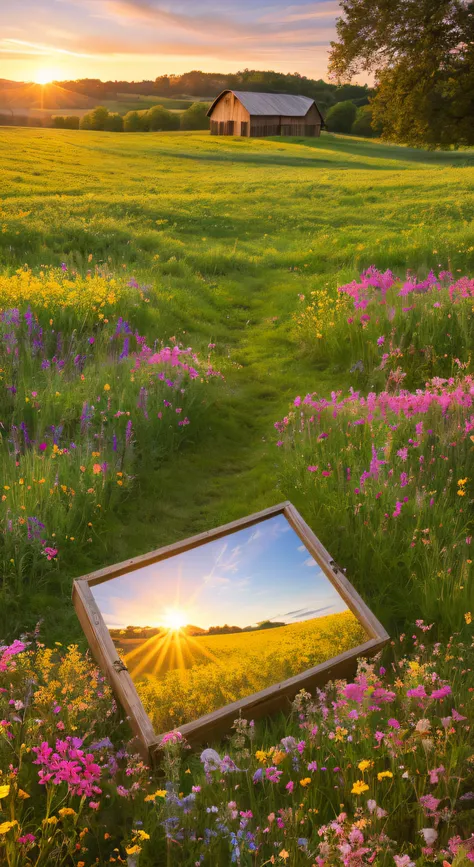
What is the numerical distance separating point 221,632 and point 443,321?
6059mm

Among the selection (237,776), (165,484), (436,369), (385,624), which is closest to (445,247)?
(436,369)

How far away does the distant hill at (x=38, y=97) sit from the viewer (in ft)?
210

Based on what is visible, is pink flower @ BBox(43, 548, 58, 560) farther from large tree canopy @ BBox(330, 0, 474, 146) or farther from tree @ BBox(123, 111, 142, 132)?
tree @ BBox(123, 111, 142, 132)

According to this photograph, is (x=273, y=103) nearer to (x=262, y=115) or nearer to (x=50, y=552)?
(x=262, y=115)

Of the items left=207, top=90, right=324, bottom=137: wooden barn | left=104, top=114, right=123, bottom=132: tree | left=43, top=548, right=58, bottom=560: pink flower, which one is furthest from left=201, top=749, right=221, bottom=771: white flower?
left=104, top=114, right=123, bottom=132: tree

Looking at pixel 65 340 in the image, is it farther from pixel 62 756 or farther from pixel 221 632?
pixel 62 756

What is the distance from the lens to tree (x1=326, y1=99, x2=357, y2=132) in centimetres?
7944

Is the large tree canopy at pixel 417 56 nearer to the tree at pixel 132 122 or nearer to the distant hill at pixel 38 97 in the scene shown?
the distant hill at pixel 38 97

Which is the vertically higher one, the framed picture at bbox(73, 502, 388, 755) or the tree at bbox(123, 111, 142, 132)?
the tree at bbox(123, 111, 142, 132)

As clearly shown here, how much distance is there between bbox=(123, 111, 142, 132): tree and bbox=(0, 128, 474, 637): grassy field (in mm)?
42799

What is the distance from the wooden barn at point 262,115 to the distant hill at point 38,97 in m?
19.6

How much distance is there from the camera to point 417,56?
16.9 meters

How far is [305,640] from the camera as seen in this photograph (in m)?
3.67

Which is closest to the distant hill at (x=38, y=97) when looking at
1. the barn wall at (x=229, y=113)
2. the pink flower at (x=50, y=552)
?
the barn wall at (x=229, y=113)
